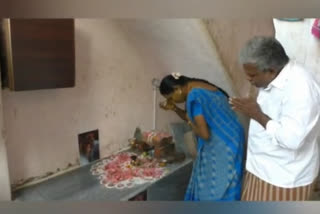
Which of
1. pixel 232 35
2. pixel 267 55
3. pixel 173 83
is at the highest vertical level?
pixel 232 35

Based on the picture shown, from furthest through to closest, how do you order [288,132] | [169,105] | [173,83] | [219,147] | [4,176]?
[169,105] < [173,83] < [219,147] < [4,176] < [288,132]

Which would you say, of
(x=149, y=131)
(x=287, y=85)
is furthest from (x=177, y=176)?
(x=287, y=85)

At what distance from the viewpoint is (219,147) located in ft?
4.93

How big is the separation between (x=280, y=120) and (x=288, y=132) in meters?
0.06

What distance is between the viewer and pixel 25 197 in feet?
4.26

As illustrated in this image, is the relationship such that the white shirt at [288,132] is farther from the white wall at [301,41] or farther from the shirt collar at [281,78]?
the white wall at [301,41]

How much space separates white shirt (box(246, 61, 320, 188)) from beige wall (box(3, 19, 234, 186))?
47 centimetres

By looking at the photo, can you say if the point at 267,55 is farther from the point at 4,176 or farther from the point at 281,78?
the point at 4,176

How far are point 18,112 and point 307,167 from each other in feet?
3.68

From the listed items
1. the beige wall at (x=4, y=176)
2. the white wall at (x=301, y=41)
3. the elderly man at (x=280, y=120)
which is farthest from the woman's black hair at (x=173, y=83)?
the beige wall at (x=4, y=176)

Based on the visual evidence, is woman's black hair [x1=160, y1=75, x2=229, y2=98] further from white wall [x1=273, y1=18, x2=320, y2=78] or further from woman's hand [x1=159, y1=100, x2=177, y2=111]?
white wall [x1=273, y1=18, x2=320, y2=78]

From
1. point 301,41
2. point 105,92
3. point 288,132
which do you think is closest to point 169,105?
point 105,92

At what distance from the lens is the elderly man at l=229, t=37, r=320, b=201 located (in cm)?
98

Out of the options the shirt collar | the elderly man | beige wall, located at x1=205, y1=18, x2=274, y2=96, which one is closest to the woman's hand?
beige wall, located at x1=205, y1=18, x2=274, y2=96
